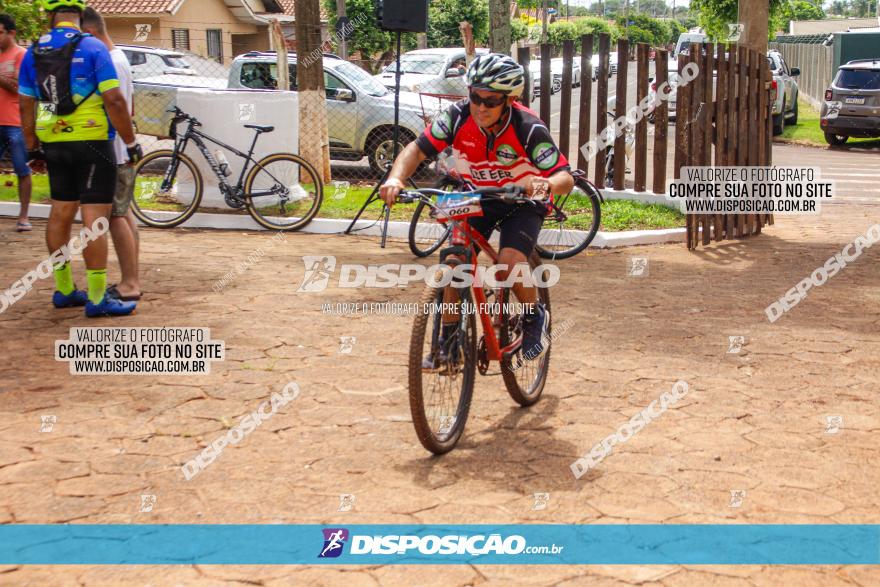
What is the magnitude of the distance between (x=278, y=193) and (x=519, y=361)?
6219 millimetres

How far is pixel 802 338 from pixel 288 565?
4.62 meters

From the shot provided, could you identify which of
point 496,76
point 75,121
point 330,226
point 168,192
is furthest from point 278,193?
point 496,76

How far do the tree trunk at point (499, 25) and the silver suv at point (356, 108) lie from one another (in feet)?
5.95

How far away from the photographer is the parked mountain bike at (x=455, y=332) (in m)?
4.71

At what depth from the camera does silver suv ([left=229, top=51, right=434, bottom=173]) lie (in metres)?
14.9

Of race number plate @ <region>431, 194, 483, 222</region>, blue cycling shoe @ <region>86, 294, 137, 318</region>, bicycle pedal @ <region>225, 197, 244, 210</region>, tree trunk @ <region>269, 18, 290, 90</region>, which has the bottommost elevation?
blue cycling shoe @ <region>86, 294, 137, 318</region>

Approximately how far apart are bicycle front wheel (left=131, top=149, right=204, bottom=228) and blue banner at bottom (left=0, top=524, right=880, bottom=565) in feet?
23.6

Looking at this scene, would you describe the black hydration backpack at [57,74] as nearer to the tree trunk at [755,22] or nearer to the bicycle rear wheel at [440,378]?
the bicycle rear wheel at [440,378]

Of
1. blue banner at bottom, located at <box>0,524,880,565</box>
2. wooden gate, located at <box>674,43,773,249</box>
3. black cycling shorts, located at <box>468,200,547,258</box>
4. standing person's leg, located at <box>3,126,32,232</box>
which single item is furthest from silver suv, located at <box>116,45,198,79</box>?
blue banner at bottom, located at <box>0,524,880,565</box>

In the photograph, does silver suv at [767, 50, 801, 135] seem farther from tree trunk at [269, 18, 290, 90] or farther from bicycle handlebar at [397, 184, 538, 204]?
bicycle handlebar at [397, 184, 538, 204]

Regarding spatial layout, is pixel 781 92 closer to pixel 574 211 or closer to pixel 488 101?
pixel 574 211

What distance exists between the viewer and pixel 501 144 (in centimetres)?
528

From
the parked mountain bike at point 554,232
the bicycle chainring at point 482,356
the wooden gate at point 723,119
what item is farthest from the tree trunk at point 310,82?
the bicycle chainring at point 482,356

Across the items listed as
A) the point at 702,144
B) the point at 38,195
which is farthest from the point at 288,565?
the point at 38,195
